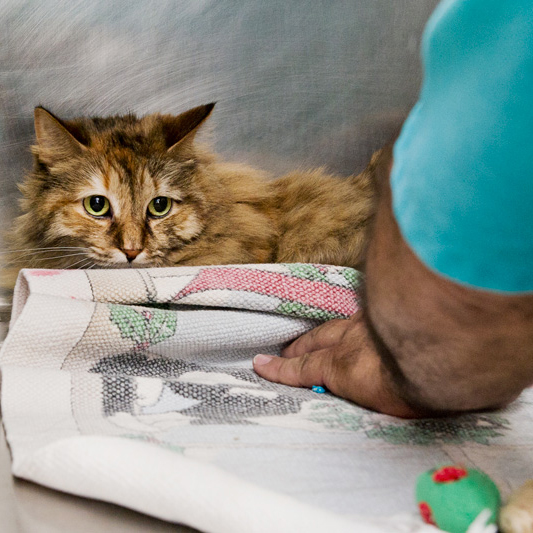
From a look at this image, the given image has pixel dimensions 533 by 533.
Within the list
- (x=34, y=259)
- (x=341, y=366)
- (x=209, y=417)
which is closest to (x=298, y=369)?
(x=341, y=366)

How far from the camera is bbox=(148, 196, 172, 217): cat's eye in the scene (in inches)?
53.0

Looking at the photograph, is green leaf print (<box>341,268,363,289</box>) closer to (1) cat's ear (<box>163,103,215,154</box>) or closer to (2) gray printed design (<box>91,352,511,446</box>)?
(2) gray printed design (<box>91,352,511,446</box>)

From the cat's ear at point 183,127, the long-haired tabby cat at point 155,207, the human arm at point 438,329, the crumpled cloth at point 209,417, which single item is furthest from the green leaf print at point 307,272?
→ the human arm at point 438,329

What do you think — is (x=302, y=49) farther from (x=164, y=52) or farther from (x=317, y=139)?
(x=164, y=52)

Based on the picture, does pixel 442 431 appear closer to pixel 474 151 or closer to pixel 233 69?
pixel 474 151

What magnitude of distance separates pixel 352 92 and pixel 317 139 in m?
0.15

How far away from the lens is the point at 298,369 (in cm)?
96

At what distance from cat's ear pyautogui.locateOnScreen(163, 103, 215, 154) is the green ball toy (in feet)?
3.15

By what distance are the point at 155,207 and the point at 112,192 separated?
0.10 m

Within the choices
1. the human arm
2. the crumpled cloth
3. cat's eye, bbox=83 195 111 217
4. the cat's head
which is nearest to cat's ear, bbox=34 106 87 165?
the cat's head

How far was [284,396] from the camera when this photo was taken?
2.89 feet

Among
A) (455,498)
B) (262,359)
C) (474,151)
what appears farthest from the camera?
(262,359)

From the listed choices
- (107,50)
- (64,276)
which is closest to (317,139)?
(107,50)

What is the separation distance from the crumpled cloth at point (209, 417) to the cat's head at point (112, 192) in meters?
0.22
